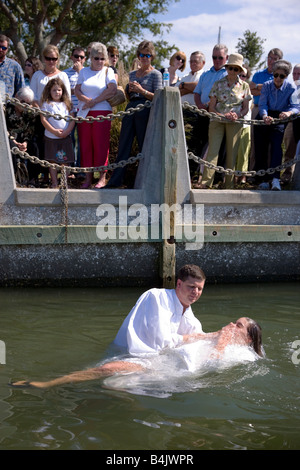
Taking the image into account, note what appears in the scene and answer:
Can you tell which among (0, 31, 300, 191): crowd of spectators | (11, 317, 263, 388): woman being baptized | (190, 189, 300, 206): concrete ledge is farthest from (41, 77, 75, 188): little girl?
(11, 317, 263, 388): woman being baptized

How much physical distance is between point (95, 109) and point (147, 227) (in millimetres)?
2043

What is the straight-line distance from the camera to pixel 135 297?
353 inches

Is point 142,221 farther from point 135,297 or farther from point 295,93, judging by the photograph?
point 295,93

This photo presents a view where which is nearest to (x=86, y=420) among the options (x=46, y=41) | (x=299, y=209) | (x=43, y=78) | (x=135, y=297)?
(x=135, y=297)

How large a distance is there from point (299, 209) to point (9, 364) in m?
5.17

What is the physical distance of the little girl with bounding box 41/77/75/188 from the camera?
31.6 ft

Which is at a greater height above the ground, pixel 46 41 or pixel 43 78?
pixel 46 41

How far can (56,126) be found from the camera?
9695mm

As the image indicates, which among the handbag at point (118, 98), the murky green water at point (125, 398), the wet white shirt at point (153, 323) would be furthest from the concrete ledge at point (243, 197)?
the wet white shirt at point (153, 323)

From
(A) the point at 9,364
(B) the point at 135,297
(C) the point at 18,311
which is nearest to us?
(A) the point at 9,364

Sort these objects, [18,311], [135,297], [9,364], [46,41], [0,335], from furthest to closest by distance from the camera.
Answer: [46,41] → [135,297] → [18,311] → [0,335] → [9,364]

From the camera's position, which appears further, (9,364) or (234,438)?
(9,364)

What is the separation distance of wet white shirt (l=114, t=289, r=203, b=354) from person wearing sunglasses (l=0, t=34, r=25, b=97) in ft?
16.4

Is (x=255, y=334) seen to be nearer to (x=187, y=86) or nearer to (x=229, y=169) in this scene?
(x=229, y=169)
